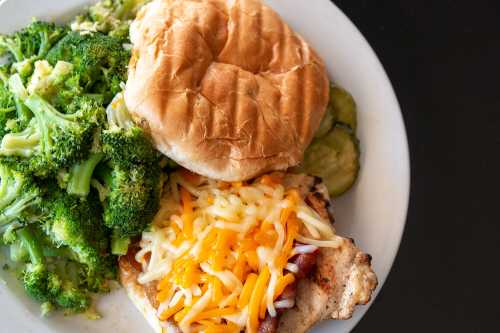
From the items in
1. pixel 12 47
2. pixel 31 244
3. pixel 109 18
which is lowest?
pixel 31 244

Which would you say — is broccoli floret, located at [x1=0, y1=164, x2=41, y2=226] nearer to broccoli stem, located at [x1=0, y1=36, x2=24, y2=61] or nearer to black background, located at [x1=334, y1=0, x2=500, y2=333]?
broccoli stem, located at [x1=0, y1=36, x2=24, y2=61]

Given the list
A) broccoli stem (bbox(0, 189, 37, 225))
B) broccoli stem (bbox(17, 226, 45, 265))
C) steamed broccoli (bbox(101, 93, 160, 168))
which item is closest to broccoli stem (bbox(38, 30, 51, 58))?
steamed broccoli (bbox(101, 93, 160, 168))

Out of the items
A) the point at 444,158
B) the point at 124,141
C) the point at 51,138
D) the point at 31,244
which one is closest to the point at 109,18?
the point at 51,138

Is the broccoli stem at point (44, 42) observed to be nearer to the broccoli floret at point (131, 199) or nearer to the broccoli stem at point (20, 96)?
the broccoli stem at point (20, 96)

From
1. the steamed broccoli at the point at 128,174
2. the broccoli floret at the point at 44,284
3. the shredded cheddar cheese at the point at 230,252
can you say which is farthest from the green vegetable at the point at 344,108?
the broccoli floret at the point at 44,284

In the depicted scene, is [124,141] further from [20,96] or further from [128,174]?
[20,96]
